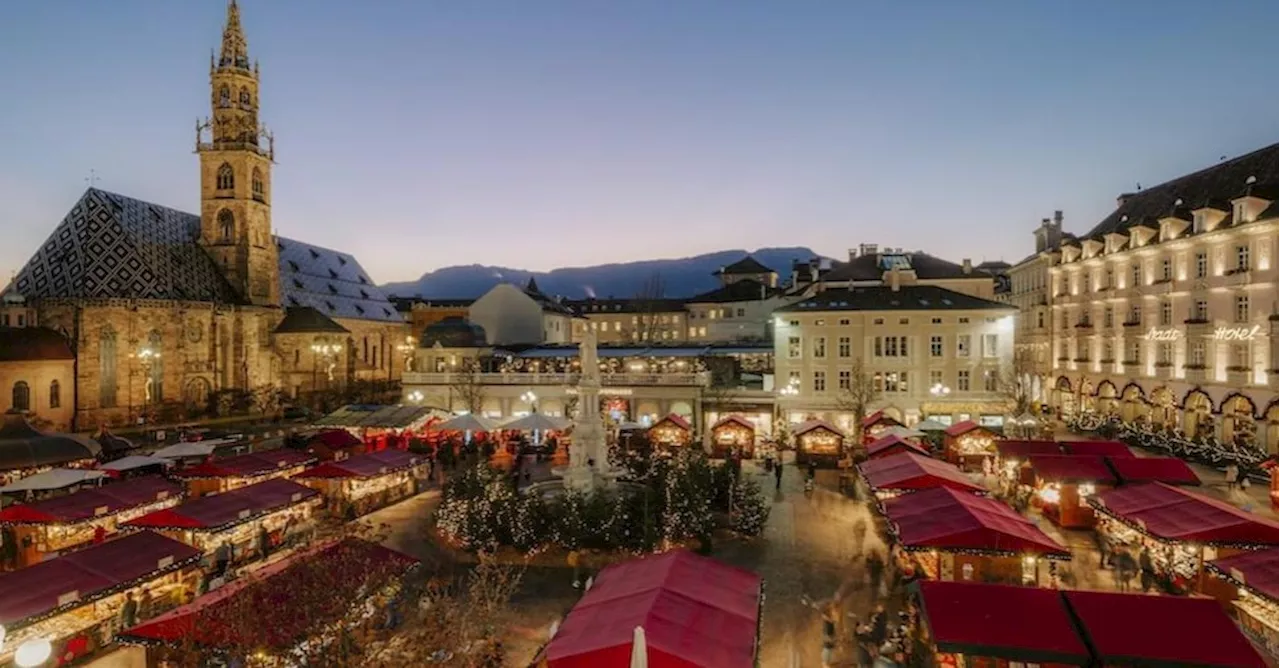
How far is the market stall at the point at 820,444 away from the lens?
35156 mm

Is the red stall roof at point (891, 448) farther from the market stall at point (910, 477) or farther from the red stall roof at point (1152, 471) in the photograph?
the red stall roof at point (1152, 471)

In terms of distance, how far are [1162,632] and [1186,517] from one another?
8200 millimetres

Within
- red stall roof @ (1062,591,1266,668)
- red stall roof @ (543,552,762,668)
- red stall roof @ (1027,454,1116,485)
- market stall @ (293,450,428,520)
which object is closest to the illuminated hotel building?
red stall roof @ (1027,454,1116,485)

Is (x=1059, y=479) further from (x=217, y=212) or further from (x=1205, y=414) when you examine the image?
(x=217, y=212)

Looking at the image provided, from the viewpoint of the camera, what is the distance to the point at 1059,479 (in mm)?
22719

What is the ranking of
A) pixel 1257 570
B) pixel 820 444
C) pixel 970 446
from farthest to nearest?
pixel 820 444, pixel 970 446, pixel 1257 570

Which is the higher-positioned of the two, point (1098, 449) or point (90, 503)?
point (1098, 449)

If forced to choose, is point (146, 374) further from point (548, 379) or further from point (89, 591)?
point (89, 591)

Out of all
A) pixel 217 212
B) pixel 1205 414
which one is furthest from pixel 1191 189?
pixel 217 212

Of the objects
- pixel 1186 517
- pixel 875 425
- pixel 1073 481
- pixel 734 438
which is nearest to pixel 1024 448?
pixel 1073 481

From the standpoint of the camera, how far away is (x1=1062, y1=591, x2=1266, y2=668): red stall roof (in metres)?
9.91

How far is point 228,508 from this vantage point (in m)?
19.5

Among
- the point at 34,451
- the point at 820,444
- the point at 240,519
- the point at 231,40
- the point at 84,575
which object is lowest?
the point at 820,444

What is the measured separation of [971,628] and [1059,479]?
47.4 ft
